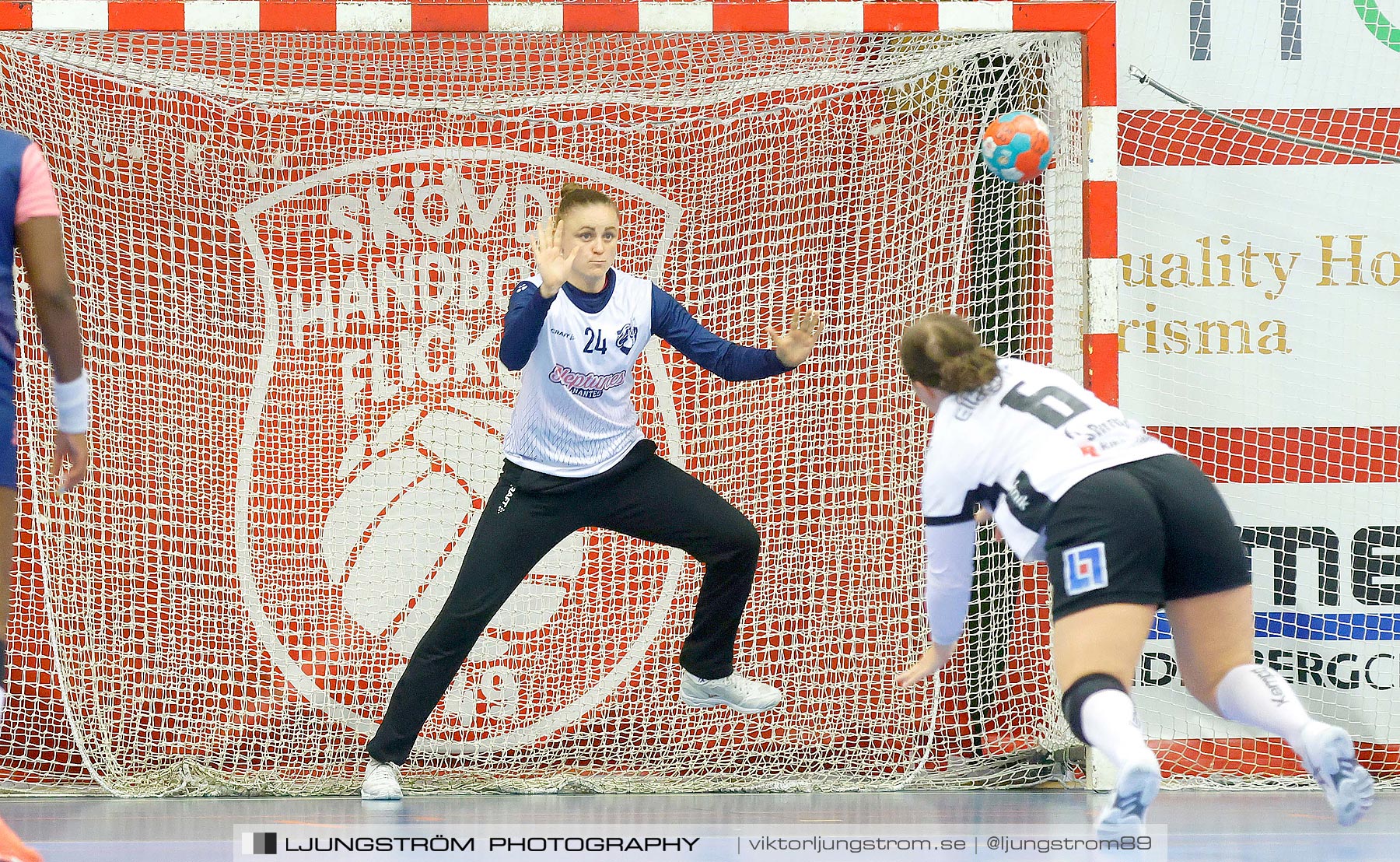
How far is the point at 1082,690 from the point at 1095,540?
355mm

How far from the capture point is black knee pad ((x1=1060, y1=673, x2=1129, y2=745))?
3291 mm

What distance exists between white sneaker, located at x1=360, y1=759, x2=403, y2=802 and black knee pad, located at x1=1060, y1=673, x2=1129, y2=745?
2.41 m

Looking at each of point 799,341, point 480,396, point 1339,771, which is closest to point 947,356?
point 799,341

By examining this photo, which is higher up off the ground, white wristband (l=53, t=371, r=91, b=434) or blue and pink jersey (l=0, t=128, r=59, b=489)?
blue and pink jersey (l=0, t=128, r=59, b=489)

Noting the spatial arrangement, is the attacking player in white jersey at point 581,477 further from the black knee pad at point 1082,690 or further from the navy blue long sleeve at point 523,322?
the black knee pad at point 1082,690

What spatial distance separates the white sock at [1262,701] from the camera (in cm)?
342

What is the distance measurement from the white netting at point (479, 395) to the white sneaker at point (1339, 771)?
2.18 m

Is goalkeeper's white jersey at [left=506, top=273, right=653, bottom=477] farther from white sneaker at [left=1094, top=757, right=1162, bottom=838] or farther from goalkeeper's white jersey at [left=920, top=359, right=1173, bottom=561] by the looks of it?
white sneaker at [left=1094, top=757, right=1162, bottom=838]

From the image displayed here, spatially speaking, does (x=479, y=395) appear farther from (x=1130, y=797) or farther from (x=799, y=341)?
(x=1130, y=797)

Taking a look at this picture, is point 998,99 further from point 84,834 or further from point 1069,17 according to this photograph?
point 84,834

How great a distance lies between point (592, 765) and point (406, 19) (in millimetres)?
2953

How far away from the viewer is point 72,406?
3.16 m

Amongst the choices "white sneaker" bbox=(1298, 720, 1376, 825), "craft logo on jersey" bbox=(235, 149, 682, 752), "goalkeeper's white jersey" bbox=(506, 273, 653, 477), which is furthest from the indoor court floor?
"goalkeeper's white jersey" bbox=(506, 273, 653, 477)

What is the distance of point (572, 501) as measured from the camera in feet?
15.1
